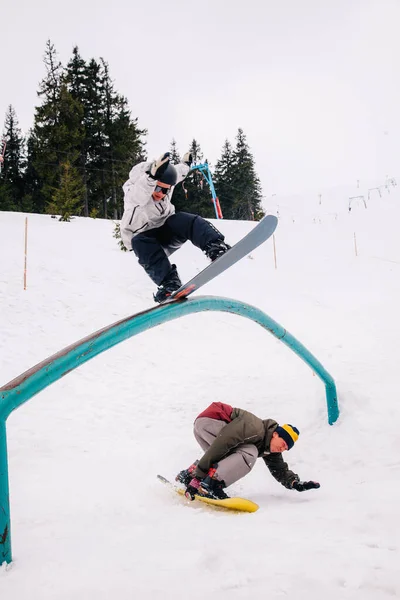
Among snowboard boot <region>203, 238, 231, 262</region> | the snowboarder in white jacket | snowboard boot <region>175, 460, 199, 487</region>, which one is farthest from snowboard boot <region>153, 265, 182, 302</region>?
snowboard boot <region>175, 460, 199, 487</region>

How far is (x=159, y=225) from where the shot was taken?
385 centimetres

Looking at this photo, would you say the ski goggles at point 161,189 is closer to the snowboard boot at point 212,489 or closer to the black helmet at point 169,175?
the black helmet at point 169,175

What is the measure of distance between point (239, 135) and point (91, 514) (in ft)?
117

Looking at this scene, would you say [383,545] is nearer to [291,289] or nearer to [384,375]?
[384,375]

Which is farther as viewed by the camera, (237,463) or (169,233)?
(169,233)

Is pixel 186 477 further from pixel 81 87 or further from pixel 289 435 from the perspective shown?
pixel 81 87

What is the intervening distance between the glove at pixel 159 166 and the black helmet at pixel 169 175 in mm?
28

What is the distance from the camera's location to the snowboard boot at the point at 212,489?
125 inches

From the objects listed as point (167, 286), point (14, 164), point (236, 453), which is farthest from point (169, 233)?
point (14, 164)

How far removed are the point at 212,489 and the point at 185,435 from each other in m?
2.12

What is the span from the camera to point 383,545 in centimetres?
201

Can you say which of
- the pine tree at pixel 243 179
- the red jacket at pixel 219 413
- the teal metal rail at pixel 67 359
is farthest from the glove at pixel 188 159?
the pine tree at pixel 243 179

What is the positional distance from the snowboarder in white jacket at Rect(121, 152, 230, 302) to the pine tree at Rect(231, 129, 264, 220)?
30.7 metres

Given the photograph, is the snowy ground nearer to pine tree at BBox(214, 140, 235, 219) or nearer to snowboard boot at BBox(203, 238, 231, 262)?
snowboard boot at BBox(203, 238, 231, 262)
